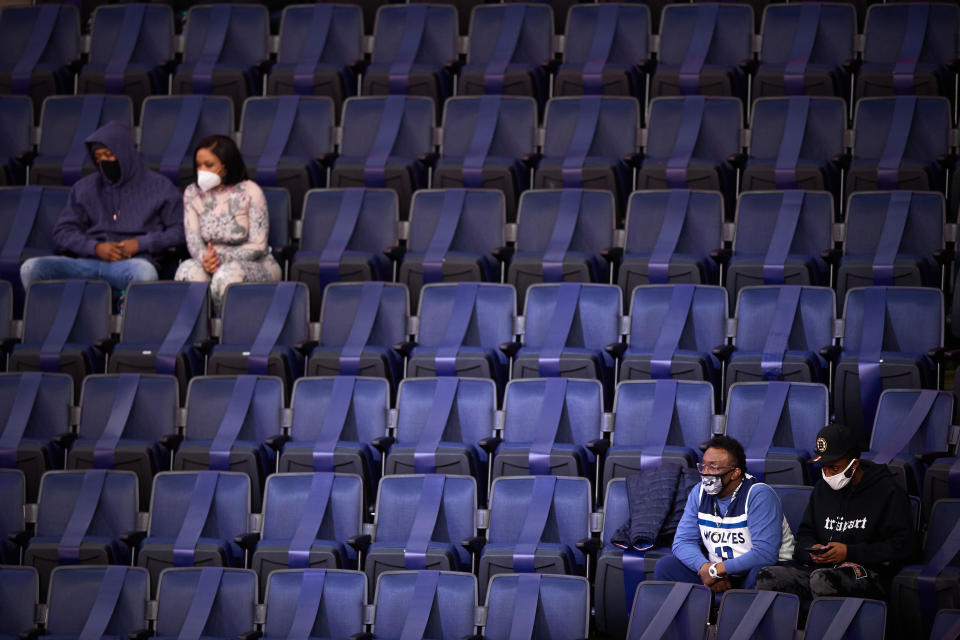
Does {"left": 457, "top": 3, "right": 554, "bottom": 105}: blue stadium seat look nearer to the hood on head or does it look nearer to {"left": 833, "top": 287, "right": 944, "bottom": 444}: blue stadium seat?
the hood on head

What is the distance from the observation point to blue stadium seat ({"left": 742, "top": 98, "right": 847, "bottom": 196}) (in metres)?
5.10

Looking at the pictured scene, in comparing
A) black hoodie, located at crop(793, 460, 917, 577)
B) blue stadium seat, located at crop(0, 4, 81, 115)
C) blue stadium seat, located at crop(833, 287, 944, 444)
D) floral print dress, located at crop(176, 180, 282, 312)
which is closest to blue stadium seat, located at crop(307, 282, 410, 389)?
floral print dress, located at crop(176, 180, 282, 312)

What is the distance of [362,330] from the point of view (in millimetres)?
4777

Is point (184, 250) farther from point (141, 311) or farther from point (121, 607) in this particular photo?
point (121, 607)

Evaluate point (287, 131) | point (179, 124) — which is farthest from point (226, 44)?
point (287, 131)

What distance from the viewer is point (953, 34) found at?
5383 mm

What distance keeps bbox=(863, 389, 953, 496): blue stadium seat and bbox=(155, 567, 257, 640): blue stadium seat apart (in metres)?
1.69

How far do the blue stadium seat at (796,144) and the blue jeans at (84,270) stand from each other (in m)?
2.05

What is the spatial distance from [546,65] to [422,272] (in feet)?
3.74

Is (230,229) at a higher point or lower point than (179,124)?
lower

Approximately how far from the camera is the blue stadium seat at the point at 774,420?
4148 millimetres

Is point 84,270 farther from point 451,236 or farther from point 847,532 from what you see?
point 847,532

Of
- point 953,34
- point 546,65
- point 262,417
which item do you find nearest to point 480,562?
point 262,417

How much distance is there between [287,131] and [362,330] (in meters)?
1.05
